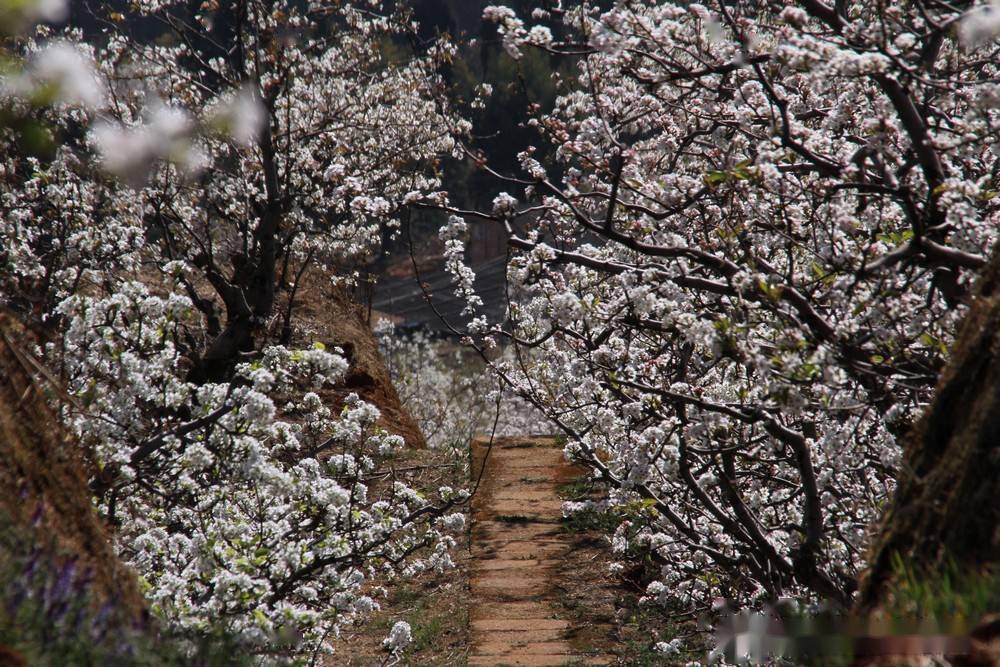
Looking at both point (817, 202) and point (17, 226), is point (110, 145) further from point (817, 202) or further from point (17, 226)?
point (817, 202)

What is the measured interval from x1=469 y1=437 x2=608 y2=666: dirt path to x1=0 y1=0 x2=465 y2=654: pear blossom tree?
0.53 meters

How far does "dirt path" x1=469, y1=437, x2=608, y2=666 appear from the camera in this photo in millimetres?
6457

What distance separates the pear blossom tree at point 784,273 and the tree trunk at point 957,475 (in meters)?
0.50

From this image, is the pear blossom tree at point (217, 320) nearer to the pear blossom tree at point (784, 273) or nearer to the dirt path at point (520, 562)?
the dirt path at point (520, 562)

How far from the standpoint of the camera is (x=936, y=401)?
8.74 ft

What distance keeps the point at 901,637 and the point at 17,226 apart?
7.74 metres

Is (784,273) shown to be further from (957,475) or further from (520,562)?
(520,562)

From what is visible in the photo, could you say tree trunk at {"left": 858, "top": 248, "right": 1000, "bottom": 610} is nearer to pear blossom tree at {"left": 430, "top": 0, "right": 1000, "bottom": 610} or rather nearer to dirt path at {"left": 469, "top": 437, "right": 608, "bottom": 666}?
pear blossom tree at {"left": 430, "top": 0, "right": 1000, "bottom": 610}

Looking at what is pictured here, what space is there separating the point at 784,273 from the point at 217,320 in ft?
25.6

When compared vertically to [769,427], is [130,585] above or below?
below

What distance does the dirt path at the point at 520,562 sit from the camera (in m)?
6.46

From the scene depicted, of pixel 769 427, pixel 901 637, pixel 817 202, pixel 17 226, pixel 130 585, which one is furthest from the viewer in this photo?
pixel 17 226

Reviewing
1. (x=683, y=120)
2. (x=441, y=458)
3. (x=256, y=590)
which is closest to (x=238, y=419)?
(x=256, y=590)

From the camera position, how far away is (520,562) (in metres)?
8.01
